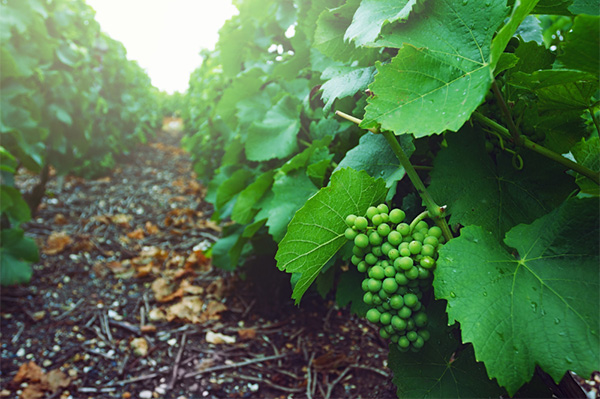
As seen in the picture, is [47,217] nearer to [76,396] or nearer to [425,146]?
[76,396]

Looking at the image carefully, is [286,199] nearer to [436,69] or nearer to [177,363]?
[436,69]

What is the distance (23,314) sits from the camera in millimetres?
2328

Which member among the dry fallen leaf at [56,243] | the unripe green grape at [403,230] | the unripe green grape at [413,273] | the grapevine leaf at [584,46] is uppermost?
the grapevine leaf at [584,46]

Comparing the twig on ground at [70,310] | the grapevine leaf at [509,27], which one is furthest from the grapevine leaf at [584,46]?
the twig on ground at [70,310]

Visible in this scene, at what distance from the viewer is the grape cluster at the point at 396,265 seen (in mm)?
693

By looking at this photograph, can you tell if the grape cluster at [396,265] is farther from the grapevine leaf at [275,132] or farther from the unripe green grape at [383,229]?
the grapevine leaf at [275,132]

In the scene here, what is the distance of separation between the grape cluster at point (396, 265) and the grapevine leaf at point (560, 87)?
1.02 ft

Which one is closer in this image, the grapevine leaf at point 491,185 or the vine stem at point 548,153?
the vine stem at point 548,153

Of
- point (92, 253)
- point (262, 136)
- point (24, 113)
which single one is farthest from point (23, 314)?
point (262, 136)

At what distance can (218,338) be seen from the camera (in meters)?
2.12

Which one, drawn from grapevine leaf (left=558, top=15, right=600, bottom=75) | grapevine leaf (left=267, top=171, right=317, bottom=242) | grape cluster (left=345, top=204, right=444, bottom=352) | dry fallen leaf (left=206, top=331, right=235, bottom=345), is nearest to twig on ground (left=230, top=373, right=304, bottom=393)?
dry fallen leaf (left=206, top=331, right=235, bottom=345)

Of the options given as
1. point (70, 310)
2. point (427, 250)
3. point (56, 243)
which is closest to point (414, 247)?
point (427, 250)

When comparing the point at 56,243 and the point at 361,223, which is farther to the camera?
the point at 56,243

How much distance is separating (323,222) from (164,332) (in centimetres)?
181
